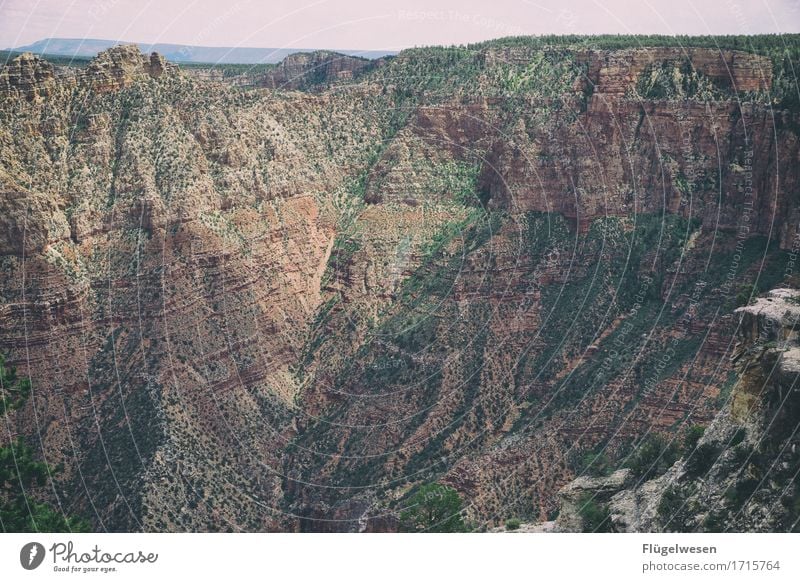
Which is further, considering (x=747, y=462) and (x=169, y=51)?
(x=169, y=51)

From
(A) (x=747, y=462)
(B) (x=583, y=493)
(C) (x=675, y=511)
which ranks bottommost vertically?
(B) (x=583, y=493)

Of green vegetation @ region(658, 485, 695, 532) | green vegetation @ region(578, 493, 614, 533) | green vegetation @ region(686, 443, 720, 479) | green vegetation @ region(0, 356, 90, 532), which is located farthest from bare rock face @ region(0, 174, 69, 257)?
green vegetation @ region(686, 443, 720, 479)

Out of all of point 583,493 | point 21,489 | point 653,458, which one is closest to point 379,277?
point 583,493

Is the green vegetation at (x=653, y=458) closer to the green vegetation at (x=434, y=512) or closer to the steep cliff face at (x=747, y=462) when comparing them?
the steep cliff face at (x=747, y=462)

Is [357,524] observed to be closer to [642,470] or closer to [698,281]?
[642,470]

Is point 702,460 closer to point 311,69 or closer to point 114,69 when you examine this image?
point 114,69
